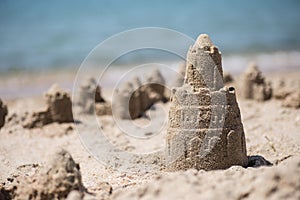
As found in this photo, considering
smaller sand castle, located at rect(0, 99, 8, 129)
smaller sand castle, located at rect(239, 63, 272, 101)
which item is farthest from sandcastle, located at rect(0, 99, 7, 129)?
smaller sand castle, located at rect(239, 63, 272, 101)

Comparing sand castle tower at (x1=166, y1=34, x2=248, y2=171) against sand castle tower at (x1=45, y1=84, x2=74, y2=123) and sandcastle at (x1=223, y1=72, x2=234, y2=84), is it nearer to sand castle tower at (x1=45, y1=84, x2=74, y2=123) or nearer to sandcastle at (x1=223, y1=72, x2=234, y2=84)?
sand castle tower at (x1=45, y1=84, x2=74, y2=123)

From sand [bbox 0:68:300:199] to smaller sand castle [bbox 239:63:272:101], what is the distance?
6.7 inches

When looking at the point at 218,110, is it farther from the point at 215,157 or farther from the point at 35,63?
the point at 35,63

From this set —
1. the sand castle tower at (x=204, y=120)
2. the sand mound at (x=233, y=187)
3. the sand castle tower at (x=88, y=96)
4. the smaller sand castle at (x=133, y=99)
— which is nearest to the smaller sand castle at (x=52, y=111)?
the sand castle tower at (x=88, y=96)

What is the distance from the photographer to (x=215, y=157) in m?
5.21

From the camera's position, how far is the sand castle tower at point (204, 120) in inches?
205

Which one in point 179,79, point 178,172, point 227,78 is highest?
point 227,78

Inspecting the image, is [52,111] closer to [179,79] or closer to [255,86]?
[179,79]

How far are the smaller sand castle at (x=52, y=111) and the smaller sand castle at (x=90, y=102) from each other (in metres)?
0.89

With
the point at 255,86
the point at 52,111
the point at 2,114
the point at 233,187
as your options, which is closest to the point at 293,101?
the point at 255,86

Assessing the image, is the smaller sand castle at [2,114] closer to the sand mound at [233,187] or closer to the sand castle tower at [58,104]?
the sand castle tower at [58,104]

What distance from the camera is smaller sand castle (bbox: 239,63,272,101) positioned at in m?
9.80

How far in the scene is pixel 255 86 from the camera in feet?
32.5

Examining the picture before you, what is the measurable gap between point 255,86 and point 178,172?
5.36m
